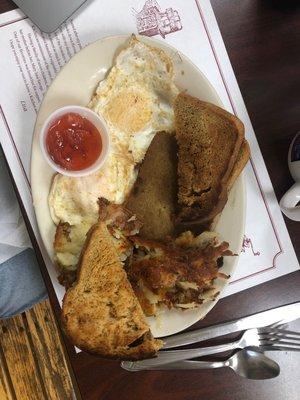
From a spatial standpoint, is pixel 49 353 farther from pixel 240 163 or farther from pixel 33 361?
pixel 240 163

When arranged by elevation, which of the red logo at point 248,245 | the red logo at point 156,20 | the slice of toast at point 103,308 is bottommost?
the red logo at point 248,245

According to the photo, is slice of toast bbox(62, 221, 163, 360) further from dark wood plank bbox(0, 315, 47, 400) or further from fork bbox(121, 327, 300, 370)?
dark wood plank bbox(0, 315, 47, 400)

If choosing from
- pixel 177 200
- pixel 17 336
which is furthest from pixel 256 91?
pixel 17 336

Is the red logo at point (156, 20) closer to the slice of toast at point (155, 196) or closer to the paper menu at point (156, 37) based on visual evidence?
the paper menu at point (156, 37)

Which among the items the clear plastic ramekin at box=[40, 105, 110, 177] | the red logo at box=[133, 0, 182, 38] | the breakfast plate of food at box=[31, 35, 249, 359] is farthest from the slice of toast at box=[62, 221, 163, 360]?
the red logo at box=[133, 0, 182, 38]

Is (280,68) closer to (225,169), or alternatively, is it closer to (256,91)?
(256,91)

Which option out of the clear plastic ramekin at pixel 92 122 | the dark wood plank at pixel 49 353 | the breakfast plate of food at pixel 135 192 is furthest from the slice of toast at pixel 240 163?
the dark wood plank at pixel 49 353
